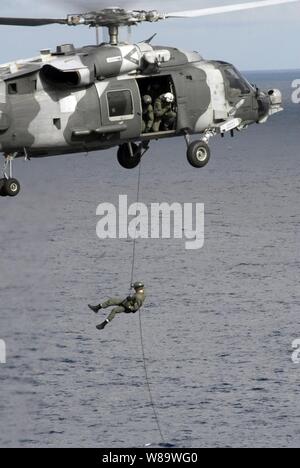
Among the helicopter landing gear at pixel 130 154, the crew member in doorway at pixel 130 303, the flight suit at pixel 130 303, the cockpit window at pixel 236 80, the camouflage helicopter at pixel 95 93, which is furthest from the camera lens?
the flight suit at pixel 130 303

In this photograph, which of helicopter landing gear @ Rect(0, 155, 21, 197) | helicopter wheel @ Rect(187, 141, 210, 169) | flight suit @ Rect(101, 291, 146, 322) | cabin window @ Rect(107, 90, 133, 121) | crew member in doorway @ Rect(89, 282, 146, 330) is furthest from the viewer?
flight suit @ Rect(101, 291, 146, 322)

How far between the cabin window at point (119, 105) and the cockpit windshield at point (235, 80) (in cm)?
656

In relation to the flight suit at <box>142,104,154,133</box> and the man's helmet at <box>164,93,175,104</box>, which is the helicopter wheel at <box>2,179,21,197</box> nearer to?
the flight suit at <box>142,104,154,133</box>

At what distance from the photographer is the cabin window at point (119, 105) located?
4547 centimetres

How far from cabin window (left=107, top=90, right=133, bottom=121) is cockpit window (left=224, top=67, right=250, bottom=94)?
6561 millimetres

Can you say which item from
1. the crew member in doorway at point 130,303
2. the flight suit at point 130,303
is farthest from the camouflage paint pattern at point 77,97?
the flight suit at point 130,303

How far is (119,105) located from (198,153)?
13.6 ft

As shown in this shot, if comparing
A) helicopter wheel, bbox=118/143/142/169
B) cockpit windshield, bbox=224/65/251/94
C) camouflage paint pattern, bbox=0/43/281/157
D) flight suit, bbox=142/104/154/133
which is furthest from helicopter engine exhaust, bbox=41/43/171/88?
cockpit windshield, bbox=224/65/251/94

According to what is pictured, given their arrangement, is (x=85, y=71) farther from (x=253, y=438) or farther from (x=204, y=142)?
(x=253, y=438)

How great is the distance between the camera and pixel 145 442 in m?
195

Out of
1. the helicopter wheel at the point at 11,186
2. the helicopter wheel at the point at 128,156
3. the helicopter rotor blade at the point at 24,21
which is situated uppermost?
the helicopter rotor blade at the point at 24,21

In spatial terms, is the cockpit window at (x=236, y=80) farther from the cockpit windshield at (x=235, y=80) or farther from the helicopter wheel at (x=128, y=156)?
the helicopter wheel at (x=128, y=156)

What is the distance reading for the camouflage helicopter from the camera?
4388cm

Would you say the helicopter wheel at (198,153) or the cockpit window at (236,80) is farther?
the cockpit window at (236,80)
